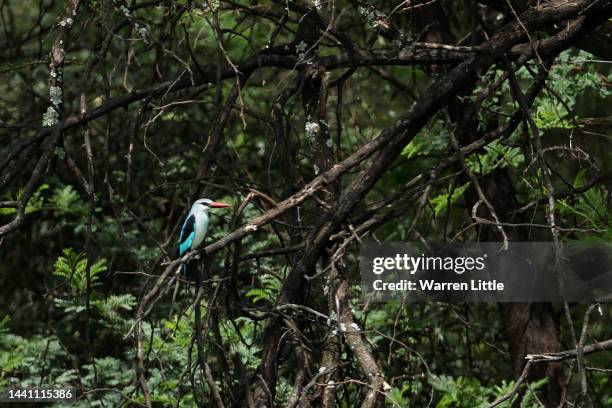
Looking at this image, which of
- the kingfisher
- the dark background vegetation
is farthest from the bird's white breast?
the dark background vegetation

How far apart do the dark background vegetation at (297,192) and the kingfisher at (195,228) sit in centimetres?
7

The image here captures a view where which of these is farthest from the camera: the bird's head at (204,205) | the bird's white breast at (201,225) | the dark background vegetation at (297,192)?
the bird's head at (204,205)

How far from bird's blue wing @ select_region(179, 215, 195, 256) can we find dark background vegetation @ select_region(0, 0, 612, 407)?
0.06m

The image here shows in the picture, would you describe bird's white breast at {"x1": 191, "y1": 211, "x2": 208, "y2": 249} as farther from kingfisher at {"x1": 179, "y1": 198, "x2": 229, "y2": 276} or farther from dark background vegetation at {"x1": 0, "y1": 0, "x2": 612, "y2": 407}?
dark background vegetation at {"x1": 0, "y1": 0, "x2": 612, "y2": 407}

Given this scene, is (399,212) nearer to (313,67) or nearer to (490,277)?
(313,67)

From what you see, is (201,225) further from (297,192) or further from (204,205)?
(297,192)

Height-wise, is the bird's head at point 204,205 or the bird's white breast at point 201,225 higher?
the bird's head at point 204,205

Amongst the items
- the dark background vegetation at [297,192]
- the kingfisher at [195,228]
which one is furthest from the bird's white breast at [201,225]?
the dark background vegetation at [297,192]

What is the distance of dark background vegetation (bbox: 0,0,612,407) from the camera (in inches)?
150

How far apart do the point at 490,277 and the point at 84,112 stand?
2496 millimetres

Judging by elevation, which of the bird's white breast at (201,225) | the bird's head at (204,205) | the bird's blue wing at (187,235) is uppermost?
the bird's head at (204,205)

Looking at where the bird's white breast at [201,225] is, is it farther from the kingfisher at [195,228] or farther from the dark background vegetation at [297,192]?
the dark background vegetation at [297,192]

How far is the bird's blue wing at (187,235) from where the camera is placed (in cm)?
448

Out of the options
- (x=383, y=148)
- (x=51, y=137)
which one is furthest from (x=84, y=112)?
(x=383, y=148)
